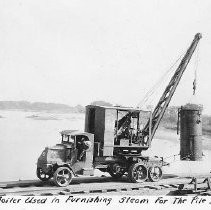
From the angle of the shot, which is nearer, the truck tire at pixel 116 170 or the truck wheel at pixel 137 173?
the truck wheel at pixel 137 173

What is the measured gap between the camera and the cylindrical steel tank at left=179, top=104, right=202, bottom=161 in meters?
17.1

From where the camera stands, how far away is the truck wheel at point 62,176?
39.8ft

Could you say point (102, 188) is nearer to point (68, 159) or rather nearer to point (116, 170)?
point (68, 159)

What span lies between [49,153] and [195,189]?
491 cm

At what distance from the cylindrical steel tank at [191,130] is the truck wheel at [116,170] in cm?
432

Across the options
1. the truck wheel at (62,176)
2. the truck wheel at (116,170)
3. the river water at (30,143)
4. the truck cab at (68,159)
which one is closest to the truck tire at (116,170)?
the truck wheel at (116,170)

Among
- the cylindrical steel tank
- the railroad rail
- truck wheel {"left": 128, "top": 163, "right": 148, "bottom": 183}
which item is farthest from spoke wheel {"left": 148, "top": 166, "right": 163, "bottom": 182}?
the cylindrical steel tank

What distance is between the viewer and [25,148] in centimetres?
2873

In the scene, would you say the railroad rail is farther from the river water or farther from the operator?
the river water

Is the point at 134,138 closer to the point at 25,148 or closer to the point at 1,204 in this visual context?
the point at 1,204

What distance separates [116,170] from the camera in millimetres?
13867

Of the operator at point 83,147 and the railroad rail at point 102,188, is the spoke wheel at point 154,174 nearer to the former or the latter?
the railroad rail at point 102,188
